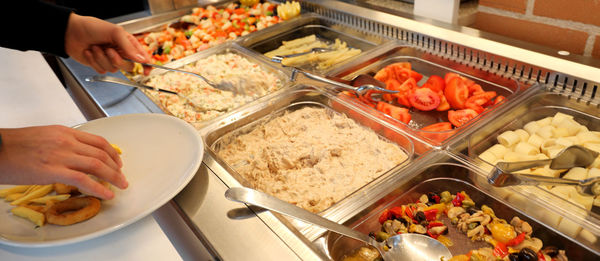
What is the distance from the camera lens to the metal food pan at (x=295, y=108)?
3.81 ft

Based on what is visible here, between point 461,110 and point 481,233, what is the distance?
1.96ft

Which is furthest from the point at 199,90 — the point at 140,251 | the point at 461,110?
the point at 461,110

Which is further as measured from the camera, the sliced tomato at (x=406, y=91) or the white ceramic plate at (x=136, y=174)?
the sliced tomato at (x=406, y=91)

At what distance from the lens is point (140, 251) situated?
972mm

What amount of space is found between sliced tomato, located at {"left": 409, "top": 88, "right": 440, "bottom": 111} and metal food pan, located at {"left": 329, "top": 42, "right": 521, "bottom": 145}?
0.13 ft

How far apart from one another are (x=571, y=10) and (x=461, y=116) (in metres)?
0.60

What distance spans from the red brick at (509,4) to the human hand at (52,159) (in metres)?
1.73

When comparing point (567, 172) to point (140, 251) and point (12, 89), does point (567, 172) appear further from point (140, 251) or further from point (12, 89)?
point (12, 89)

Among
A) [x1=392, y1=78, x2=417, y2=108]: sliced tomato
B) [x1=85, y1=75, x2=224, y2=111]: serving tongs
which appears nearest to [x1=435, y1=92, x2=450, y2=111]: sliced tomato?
[x1=392, y1=78, x2=417, y2=108]: sliced tomato

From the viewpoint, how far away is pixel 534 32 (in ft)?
5.72

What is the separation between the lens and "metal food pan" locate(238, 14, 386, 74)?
7.29 ft

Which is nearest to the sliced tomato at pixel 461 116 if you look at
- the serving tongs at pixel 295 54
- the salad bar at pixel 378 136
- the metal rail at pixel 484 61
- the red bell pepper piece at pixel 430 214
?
the salad bar at pixel 378 136

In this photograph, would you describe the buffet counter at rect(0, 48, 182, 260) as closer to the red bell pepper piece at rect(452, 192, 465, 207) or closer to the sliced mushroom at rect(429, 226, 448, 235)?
the sliced mushroom at rect(429, 226, 448, 235)

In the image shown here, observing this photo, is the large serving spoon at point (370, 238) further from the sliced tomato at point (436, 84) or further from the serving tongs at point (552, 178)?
the sliced tomato at point (436, 84)
